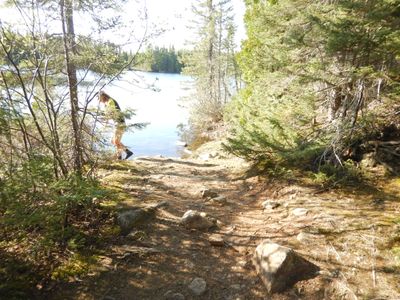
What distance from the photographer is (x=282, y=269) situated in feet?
9.28

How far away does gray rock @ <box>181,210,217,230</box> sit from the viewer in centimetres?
393

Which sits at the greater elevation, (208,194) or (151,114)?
(208,194)

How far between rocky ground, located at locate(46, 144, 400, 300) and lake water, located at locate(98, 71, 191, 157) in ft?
5.62

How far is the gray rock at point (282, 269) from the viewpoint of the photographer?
2797 millimetres

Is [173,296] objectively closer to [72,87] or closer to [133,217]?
[133,217]

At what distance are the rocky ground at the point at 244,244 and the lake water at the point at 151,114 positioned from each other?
171 centimetres

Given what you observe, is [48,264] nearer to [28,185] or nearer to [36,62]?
[28,185]

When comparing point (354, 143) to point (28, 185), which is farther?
point (354, 143)

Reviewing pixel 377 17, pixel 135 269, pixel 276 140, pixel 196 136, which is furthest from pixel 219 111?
pixel 135 269

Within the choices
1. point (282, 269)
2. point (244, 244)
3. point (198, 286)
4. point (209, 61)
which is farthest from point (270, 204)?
point (209, 61)

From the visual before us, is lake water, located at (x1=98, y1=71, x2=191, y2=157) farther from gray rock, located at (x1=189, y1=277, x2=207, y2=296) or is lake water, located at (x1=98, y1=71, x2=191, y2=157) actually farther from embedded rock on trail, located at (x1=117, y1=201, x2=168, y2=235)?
gray rock, located at (x1=189, y1=277, x2=207, y2=296)

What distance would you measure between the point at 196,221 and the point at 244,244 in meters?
0.70

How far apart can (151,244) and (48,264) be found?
1.06 m

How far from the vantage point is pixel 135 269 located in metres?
3.14
